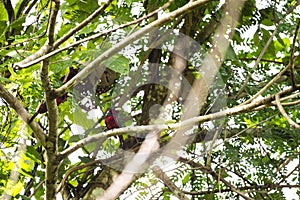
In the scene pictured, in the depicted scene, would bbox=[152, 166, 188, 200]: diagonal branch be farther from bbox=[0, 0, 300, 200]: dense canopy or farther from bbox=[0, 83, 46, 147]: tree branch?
bbox=[0, 83, 46, 147]: tree branch

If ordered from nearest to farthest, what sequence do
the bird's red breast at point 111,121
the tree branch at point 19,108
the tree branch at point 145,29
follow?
the tree branch at point 145,29 < the tree branch at point 19,108 < the bird's red breast at point 111,121

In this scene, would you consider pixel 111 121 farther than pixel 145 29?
Yes

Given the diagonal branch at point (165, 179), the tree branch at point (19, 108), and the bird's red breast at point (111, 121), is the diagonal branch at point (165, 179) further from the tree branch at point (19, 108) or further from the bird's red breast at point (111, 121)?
the tree branch at point (19, 108)

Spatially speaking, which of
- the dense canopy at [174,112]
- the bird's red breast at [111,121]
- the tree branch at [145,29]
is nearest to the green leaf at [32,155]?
the dense canopy at [174,112]

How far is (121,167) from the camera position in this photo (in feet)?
3.91

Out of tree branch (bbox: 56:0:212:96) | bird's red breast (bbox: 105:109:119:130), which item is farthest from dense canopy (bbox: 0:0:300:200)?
tree branch (bbox: 56:0:212:96)

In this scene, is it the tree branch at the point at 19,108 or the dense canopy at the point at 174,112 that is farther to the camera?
the dense canopy at the point at 174,112

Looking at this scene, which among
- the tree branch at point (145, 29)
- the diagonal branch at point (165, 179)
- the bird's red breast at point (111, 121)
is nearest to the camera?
the tree branch at point (145, 29)

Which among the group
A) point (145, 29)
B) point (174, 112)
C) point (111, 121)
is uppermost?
point (174, 112)

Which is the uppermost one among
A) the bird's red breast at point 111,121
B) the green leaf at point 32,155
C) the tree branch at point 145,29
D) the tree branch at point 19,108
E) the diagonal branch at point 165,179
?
the green leaf at point 32,155

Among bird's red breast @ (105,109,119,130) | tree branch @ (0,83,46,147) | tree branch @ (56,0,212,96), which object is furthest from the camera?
bird's red breast @ (105,109,119,130)

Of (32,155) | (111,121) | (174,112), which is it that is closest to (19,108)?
(111,121)

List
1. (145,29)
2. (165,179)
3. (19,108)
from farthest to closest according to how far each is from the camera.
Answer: (165,179) → (19,108) → (145,29)

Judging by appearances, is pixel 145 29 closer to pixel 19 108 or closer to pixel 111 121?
pixel 19 108
